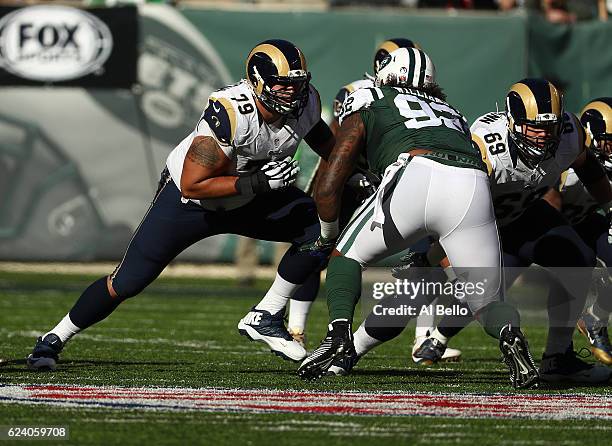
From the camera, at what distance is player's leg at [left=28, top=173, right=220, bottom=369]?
6.35 meters

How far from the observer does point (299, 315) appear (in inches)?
285

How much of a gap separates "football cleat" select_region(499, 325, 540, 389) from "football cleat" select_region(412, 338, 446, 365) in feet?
5.13

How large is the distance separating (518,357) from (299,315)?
1.94 meters

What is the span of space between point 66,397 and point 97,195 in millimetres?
8838

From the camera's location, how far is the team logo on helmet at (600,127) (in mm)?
7039

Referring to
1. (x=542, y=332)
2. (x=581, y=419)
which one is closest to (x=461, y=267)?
(x=581, y=419)

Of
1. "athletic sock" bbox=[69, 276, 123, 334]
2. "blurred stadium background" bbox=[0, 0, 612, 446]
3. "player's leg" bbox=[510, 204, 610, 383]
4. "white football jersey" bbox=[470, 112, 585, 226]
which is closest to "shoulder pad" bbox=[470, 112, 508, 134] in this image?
"white football jersey" bbox=[470, 112, 585, 226]

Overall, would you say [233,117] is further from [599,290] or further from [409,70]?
[599,290]

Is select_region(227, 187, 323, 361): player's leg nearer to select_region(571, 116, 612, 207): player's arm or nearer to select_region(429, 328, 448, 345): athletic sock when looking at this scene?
select_region(429, 328, 448, 345): athletic sock

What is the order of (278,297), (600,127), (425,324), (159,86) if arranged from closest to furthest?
1. (278,297)
2. (600,127)
3. (425,324)
4. (159,86)

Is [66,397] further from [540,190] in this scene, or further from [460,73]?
[460,73]

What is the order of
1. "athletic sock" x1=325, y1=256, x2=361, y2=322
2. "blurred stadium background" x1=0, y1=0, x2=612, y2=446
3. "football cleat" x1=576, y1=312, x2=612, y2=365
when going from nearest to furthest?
"athletic sock" x1=325, y1=256, x2=361, y2=322 → "football cleat" x1=576, y1=312, x2=612, y2=365 → "blurred stadium background" x1=0, y1=0, x2=612, y2=446

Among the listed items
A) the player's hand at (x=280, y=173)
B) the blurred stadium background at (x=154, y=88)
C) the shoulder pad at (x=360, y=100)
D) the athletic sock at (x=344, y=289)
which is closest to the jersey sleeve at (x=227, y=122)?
the player's hand at (x=280, y=173)

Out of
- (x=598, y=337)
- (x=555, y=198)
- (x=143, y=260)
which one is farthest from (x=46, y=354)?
(x=598, y=337)
